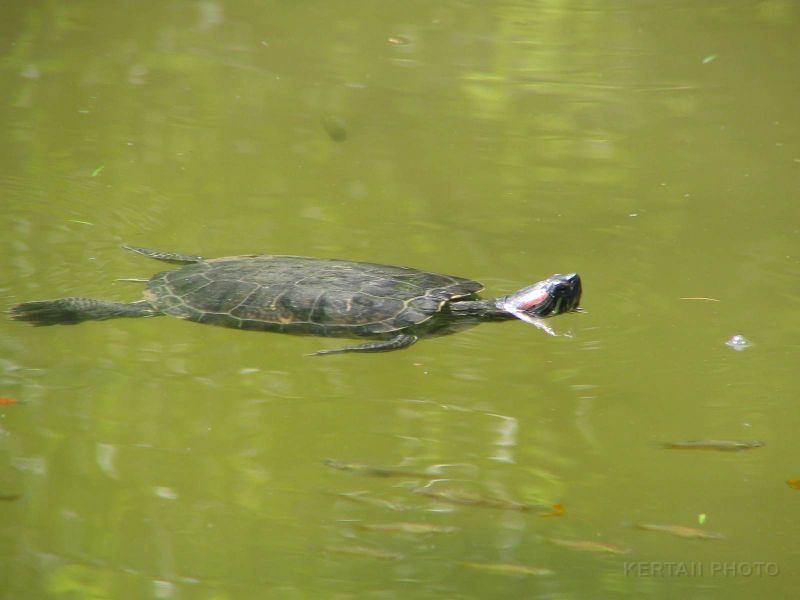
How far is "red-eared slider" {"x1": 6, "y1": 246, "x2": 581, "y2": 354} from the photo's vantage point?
356cm

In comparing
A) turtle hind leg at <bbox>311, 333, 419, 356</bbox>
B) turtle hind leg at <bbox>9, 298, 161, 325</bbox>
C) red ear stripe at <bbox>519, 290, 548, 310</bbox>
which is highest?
red ear stripe at <bbox>519, 290, 548, 310</bbox>

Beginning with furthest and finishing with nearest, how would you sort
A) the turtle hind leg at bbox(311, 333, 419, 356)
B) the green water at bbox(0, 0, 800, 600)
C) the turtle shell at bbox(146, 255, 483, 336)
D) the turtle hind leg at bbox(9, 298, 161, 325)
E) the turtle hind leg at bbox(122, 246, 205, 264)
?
the turtle hind leg at bbox(122, 246, 205, 264)
the turtle hind leg at bbox(9, 298, 161, 325)
the turtle shell at bbox(146, 255, 483, 336)
the turtle hind leg at bbox(311, 333, 419, 356)
the green water at bbox(0, 0, 800, 600)

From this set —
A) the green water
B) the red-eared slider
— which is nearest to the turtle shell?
the red-eared slider

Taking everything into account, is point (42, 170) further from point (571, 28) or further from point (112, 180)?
point (571, 28)

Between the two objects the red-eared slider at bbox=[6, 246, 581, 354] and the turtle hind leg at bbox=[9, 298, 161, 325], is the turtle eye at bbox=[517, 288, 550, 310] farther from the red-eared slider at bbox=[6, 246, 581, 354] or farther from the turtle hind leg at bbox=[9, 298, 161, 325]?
the turtle hind leg at bbox=[9, 298, 161, 325]

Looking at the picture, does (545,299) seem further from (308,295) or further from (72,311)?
(72,311)

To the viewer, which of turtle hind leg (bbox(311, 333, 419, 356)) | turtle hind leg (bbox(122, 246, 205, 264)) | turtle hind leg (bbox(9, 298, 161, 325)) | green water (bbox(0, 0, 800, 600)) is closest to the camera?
green water (bbox(0, 0, 800, 600))

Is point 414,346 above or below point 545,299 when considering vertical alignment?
below

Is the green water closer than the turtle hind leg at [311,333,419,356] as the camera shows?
Yes

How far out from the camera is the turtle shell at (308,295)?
3559 mm

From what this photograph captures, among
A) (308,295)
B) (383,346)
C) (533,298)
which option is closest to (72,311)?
(308,295)

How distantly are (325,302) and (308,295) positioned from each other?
0.08 metres

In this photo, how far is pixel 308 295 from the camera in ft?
11.8

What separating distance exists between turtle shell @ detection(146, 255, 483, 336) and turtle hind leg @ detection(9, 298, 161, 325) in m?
0.09
